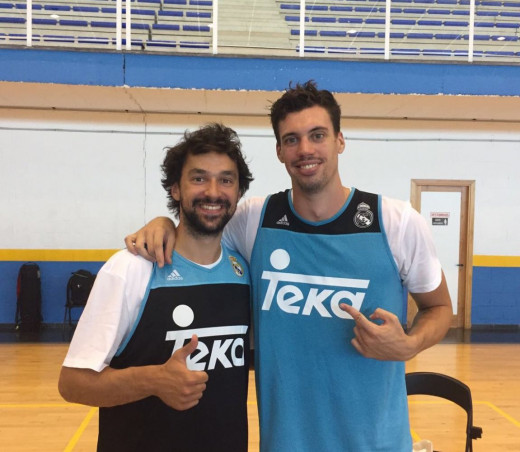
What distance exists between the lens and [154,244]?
4.86 feet

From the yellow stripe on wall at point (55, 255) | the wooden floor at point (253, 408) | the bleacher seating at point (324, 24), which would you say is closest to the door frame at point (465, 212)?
the wooden floor at point (253, 408)

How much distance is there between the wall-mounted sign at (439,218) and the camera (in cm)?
770

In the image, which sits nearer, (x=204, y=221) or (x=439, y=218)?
(x=204, y=221)

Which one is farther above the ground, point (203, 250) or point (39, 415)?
point (203, 250)

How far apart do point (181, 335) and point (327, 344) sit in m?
0.44

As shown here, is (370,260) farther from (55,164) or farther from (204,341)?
(55,164)

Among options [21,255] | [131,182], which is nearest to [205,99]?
[131,182]

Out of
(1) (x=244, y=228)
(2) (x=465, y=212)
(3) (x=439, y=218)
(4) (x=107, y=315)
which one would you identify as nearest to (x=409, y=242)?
(1) (x=244, y=228)

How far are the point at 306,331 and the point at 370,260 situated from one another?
29 cm

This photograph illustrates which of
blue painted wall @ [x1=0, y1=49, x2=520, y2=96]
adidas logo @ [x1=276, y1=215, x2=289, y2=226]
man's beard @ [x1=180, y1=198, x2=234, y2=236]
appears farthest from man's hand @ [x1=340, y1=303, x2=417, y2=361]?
blue painted wall @ [x1=0, y1=49, x2=520, y2=96]

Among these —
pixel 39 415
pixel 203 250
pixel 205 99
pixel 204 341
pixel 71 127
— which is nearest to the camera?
pixel 204 341

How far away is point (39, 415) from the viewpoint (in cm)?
406

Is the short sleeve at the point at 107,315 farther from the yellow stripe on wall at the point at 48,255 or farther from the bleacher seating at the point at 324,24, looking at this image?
the bleacher seating at the point at 324,24

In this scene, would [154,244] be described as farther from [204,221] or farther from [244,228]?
[244,228]
